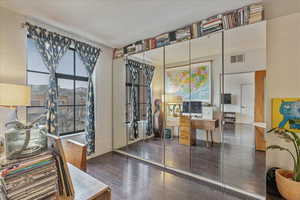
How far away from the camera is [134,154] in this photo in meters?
3.33

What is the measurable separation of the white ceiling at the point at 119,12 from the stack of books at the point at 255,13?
10 cm

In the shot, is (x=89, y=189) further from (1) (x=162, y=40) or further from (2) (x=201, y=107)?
(1) (x=162, y=40)

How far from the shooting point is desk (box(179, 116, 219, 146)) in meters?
2.62

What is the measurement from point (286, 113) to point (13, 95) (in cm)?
341

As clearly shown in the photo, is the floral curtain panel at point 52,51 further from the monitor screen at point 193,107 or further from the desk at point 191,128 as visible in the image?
the monitor screen at point 193,107

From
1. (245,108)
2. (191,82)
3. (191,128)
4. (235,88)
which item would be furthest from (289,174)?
(191,82)

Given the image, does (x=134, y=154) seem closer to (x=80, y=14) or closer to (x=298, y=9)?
(x=80, y=14)

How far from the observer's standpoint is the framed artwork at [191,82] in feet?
8.46

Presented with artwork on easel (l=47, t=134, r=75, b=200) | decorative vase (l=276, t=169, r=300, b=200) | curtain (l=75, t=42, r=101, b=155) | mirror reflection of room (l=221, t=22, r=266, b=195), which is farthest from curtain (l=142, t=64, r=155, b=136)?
artwork on easel (l=47, t=134, r=75, b=200)

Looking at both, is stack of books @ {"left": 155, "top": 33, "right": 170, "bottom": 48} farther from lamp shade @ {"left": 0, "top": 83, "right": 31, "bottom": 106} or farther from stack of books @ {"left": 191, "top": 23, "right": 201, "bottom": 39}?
lamp shade @ {"left": 0, "top": 83, "right": 31, "bottom": 106}

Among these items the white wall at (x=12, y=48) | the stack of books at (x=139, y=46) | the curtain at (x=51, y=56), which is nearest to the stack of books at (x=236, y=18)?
the stack of books at (x=139, y=46)

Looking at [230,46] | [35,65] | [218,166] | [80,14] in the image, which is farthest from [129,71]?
[218,166]

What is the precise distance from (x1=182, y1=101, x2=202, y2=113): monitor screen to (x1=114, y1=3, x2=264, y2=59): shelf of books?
1215 mm

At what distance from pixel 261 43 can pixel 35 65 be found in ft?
12.2
